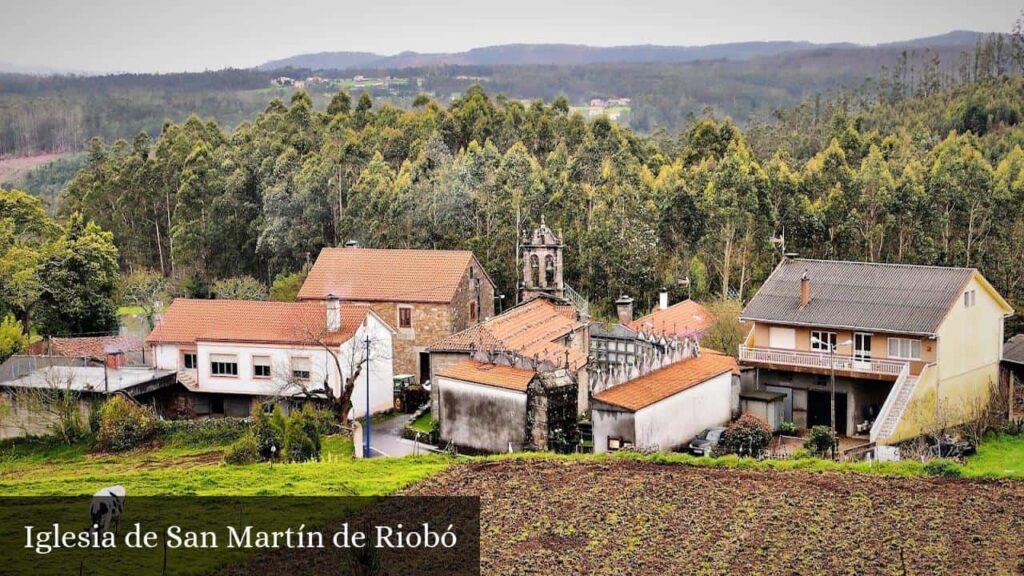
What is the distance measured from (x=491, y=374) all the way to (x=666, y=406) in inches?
188

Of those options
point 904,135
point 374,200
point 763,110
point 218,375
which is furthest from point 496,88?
point 218,375

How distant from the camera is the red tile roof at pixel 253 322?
131 ft

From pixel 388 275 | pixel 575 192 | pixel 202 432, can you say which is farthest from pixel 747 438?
pixel 575 192

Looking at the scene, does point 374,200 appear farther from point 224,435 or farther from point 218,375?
point 224,435

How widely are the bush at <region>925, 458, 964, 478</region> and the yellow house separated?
5.30 metres

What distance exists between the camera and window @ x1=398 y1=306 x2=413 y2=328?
4343 centimetres

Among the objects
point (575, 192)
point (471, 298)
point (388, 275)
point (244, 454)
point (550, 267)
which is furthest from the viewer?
point (575, 192)

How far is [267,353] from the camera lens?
40.1m

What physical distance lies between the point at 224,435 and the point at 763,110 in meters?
132

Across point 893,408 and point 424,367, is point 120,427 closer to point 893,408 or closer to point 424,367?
point 424,367

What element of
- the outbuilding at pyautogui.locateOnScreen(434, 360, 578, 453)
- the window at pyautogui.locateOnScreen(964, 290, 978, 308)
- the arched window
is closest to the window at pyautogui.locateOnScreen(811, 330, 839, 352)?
the window at pyautogui.locateOnScreen(964, 290, 978, 308)

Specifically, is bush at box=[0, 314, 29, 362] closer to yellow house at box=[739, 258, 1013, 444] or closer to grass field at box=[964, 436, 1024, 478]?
yellow house at box=[739, 258, 1013, 444]

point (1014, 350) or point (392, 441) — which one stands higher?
point (1014, 350)

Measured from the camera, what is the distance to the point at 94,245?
179 feet
